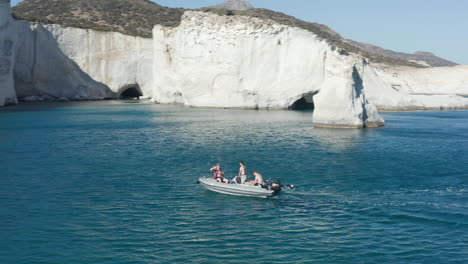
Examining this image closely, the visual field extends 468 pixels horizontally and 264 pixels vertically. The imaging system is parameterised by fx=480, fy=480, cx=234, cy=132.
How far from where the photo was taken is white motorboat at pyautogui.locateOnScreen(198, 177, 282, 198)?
16.6 metres

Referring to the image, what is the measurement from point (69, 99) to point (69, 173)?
50879 mm

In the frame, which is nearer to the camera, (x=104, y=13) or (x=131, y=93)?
(x=131, y=93)

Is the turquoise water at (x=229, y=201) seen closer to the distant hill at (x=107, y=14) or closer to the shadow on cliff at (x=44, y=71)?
the shadow on cliff at (x=44, y=71)

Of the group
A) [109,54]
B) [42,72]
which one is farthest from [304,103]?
[42,72]

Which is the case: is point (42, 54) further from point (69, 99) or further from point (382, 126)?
point (382, 126)

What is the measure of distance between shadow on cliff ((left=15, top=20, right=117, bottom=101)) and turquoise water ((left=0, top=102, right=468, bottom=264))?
109ft

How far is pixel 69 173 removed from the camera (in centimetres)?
2044

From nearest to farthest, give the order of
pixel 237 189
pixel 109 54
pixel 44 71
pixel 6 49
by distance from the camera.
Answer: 1. pixel 237 189
2. pixel 6 49
3. pixel 44 71
4. pixel 109 54

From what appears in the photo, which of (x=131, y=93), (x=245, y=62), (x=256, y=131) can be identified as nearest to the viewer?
(x=256, y=131)

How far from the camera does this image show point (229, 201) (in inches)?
653

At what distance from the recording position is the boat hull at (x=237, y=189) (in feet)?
54.6

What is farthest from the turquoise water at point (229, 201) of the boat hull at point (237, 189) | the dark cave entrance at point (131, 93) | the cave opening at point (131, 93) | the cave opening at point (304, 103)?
the cave opening at point (131, 93)

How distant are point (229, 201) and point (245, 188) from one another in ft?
2.47

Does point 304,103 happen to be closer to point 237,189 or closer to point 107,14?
point 237,189
